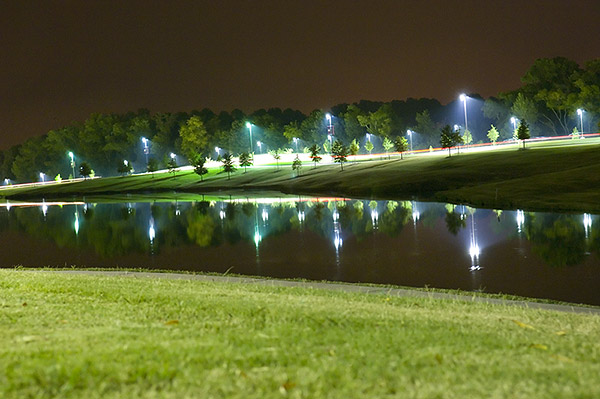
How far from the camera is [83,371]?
5.83 m

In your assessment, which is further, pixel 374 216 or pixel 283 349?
pixel 374 216

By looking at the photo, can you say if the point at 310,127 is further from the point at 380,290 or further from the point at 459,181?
the point at 380,290

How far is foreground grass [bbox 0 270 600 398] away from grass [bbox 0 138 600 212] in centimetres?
2727

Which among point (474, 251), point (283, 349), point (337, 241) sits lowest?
point (474, 251)

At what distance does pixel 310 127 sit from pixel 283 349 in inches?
5589

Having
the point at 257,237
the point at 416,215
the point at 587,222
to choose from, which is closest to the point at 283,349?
the point at 257,237

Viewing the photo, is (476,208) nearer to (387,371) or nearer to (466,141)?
(387,371)

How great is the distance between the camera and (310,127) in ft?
484

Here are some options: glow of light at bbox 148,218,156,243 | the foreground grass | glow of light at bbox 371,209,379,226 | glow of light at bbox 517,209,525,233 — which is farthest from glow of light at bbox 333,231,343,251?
the foreground grass

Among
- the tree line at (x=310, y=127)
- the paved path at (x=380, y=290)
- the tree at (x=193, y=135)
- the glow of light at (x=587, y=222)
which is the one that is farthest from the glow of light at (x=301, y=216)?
the tree at (x=193, y=135)

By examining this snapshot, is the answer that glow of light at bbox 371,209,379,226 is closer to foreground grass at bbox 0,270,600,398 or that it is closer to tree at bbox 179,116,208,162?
foreground grass at bbox 0,270,600,398

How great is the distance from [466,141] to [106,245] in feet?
288

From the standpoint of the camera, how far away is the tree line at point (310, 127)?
375 feet

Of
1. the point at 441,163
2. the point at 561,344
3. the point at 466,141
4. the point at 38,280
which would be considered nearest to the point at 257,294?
the point at 38,280
